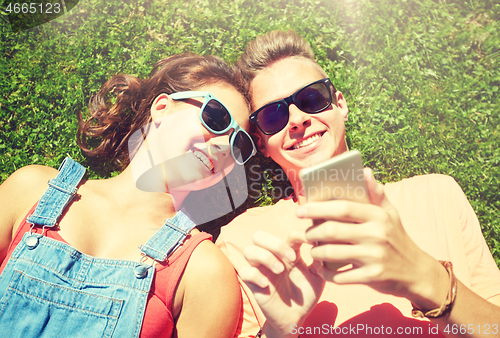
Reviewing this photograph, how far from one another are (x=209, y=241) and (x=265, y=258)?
1.16m

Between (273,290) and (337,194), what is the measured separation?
28.4 inches

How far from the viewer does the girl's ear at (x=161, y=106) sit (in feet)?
8.86

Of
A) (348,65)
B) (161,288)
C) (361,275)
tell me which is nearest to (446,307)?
(361,275)

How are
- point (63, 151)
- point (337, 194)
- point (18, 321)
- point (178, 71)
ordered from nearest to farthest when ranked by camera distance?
point (337, 194) → point (18, 321) → point (178, 71) → point (63, 151)

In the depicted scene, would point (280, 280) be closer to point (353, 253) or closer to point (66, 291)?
point (353, 253)

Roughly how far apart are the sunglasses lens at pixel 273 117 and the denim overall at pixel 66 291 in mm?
1403

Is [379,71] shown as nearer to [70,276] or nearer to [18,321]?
[70,276]

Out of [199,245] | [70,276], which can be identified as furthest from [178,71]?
[70,276]

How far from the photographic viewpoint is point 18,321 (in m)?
2.11

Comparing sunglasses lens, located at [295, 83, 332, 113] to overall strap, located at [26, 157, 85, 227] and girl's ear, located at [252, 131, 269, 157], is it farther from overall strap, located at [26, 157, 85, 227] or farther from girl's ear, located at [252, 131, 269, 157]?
overall strap, located at [26, 157, 85, 227]

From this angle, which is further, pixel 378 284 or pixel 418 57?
pixel 418 57

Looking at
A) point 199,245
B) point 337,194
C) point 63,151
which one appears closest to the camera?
point 337,194

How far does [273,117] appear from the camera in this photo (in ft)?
8.79

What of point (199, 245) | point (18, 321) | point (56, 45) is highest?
point (56, 45)
